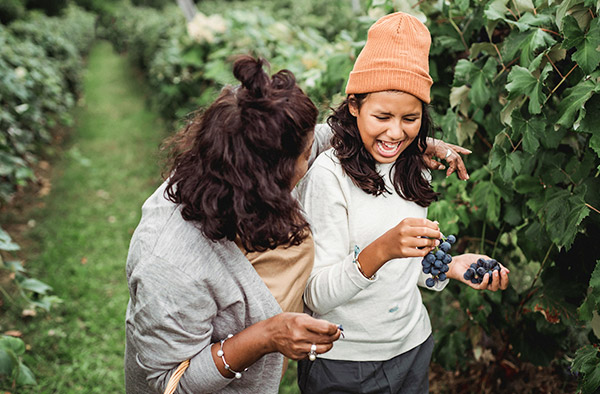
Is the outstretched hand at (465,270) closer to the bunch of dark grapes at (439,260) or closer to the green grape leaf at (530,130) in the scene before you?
the bunch of dark grapes at (439,260)

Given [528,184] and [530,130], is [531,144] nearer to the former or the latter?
[530,130]

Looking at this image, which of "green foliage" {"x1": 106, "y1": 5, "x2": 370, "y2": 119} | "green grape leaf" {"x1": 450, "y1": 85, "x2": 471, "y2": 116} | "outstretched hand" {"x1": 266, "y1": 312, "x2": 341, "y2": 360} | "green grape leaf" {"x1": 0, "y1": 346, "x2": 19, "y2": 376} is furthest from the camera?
"green foliage" {"x1": 106, "y1": 5, "x2": 370, "y2": 119}

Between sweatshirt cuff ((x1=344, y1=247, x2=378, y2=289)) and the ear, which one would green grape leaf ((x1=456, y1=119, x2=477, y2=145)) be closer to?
the ear

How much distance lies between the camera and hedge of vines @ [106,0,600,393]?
1434 mm

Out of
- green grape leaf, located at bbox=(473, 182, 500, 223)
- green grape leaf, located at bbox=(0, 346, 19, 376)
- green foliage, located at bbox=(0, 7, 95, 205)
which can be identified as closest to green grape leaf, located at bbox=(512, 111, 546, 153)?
green grape leaf, located at bbox=(473, 182, 500, 223)

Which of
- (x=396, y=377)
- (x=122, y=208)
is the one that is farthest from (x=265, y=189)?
(x=122, y=208)

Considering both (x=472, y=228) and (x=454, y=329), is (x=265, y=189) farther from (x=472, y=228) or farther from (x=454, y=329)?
(x=454, y=329)

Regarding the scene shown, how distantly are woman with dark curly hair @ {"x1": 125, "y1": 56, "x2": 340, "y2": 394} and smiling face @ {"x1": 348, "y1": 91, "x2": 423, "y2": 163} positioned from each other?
0.22 m

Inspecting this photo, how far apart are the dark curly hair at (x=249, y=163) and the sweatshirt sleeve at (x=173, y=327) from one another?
6.6 inches

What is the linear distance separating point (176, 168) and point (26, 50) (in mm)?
6192

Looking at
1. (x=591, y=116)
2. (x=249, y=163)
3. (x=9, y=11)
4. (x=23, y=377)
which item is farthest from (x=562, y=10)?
(x=9, y=11)

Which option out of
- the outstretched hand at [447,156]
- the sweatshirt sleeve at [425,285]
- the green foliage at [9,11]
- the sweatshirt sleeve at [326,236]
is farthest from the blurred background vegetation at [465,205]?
the green foliage at [9,11]

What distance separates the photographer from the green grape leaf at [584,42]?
1310 mm

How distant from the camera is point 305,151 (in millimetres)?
1351
